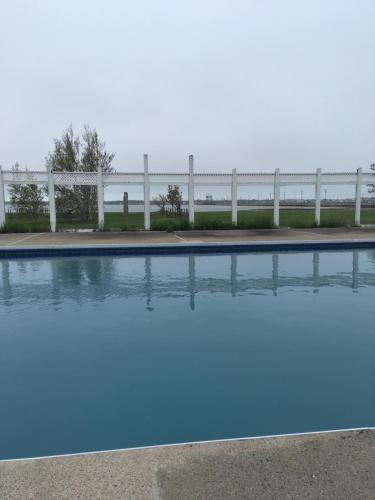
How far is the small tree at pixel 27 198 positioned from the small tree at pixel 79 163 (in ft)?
3.27

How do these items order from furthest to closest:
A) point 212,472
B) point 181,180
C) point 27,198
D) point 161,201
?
1. point 161,201
2. point 27,198
3. point 181,180
4. point 212,472

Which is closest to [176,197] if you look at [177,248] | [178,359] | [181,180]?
[181,180]

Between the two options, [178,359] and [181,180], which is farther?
[181,180]

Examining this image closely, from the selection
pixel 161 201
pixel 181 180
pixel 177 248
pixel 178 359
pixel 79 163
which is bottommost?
pixel 178 359

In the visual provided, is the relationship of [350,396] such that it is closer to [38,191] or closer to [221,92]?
[221,92]

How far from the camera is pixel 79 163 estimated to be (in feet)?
63.8

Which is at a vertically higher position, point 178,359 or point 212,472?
point 212,472

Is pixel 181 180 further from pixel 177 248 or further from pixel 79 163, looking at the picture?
pixel 79 163

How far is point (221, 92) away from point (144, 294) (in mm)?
12791

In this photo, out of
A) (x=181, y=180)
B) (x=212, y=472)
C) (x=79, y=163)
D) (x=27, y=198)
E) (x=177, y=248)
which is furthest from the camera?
(x=79, y=163)

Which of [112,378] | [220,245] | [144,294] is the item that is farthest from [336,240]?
[112,378]

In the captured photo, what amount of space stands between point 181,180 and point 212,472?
1295cm

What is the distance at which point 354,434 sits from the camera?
220cm

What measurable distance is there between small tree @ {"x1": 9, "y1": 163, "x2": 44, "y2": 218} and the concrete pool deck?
17619 millimetres
